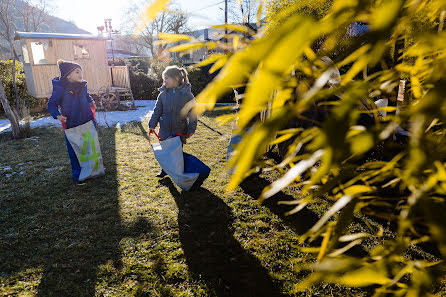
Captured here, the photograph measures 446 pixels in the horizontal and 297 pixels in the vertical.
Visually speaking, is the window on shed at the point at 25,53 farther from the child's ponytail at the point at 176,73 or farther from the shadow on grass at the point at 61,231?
the child's ponytail at the point at 176,73

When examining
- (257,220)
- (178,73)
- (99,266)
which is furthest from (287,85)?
(178,73)

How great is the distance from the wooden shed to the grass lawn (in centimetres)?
832

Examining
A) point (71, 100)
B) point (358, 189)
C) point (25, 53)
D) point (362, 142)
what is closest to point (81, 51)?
point (25, 53)

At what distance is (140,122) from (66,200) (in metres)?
5.90

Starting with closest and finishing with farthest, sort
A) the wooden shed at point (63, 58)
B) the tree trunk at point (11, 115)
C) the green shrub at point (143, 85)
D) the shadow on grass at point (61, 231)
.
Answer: the shadow on grass at point (61, 231)
the tree trunk at point (11, 115)
the wooden shed at point (63, 58)
the green shrub at point (143, 85)

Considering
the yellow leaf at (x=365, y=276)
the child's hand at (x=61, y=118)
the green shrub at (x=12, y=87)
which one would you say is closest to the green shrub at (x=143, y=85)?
the green shrub at (x=12, y=87)

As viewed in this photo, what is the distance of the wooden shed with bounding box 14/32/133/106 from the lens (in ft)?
38.6

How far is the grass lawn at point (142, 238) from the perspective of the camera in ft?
7.99

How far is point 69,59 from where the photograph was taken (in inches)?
505

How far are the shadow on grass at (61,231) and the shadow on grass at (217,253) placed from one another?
559 millimetres

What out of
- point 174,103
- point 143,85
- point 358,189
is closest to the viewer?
point 358,189

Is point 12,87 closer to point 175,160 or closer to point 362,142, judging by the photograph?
point 175,160

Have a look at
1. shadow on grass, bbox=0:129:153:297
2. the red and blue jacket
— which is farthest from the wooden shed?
shadow on grass, bbox=0:129:153:297

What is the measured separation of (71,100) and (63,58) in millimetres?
10309
